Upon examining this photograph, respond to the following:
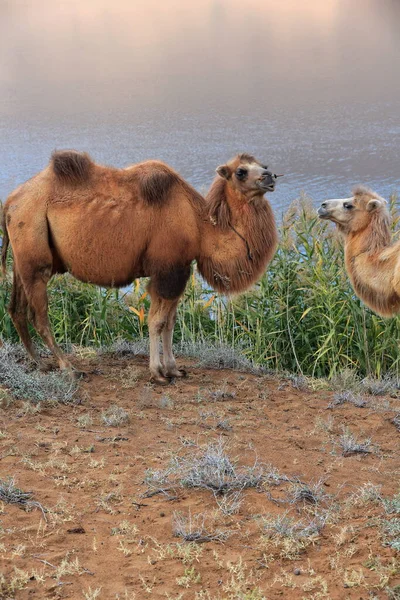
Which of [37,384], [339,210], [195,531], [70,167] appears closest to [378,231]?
[339,210]

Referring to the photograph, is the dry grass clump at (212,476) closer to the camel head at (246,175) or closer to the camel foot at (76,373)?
the camel foot at (76,373)

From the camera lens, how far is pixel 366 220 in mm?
6879

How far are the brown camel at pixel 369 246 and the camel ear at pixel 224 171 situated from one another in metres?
0.96

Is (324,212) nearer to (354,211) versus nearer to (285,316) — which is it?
(354,211)

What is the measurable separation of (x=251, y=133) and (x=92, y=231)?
10077mm

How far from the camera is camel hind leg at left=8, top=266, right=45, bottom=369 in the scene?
7711 mm

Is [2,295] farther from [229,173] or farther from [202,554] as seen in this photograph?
[202,554]

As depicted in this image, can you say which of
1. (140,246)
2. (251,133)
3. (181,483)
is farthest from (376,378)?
(251,133)

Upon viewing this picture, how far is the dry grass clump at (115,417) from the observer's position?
6242mm

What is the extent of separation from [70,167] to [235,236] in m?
1.61

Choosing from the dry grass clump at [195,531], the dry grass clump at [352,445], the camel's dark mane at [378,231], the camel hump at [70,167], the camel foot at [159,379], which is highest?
the camel hump at [70,167]

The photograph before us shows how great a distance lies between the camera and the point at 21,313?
25.5ft

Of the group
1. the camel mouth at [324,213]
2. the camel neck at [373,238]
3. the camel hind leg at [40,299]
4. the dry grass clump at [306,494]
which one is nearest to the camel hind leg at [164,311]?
the camel hind leg at [40,299]

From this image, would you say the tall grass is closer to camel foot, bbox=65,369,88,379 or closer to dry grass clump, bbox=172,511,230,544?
camel foot, bbox=65,369,88,379
